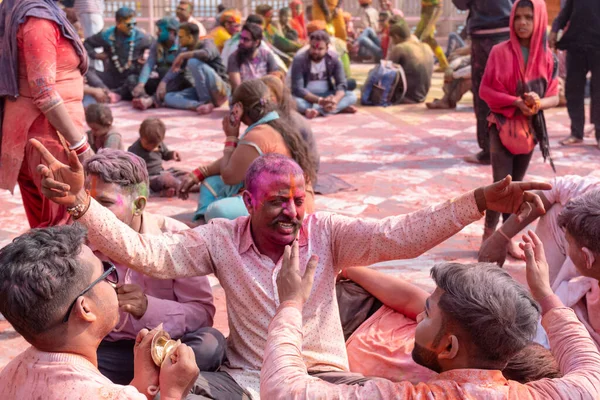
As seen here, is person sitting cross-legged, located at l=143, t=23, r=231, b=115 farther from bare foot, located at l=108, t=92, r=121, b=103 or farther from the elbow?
the elbow

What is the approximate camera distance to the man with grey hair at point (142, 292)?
10.6 feet

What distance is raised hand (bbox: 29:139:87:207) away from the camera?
107 inches

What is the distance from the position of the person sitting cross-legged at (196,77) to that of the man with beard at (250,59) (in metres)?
0.52

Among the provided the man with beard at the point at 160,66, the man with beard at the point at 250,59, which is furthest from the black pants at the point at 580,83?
the man with beard at the point at 160,66

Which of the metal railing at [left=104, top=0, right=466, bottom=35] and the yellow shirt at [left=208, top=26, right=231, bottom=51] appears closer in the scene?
the yellow shirt at [left=208, top=26, right=231, bottom=51]

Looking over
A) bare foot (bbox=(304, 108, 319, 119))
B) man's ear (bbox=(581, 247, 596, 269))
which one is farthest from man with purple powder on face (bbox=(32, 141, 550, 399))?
bare foot (bbox=(304, 108, 319, 119))

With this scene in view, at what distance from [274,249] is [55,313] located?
1.12 meters

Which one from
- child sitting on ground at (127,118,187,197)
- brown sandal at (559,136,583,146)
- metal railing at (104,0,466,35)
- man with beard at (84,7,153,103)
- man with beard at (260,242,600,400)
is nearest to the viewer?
man with beard at (260,242,600,400)

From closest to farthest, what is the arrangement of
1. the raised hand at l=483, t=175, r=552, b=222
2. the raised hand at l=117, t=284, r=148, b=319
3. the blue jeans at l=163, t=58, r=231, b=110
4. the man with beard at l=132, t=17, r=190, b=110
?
the raised hand at l=483, t=175, r=552, b=222 → the raised hand at l=117, t=284, r=148, b=319 → the blue jeans at l=163, t=58, r=231, b=110 → the man with beard at l=132, t=17, r=190, b=110

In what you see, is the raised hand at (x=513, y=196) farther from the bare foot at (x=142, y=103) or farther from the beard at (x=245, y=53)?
the bare foot at (x=142, y=103)

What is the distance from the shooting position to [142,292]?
10.4 feet

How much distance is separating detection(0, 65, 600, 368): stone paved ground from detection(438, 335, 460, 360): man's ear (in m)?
2.30

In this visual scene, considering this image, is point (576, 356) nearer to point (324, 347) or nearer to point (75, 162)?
point (324, 347)

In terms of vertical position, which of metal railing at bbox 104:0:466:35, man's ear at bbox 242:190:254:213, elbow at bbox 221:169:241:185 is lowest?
elbow at bbox 221:169:241:185
